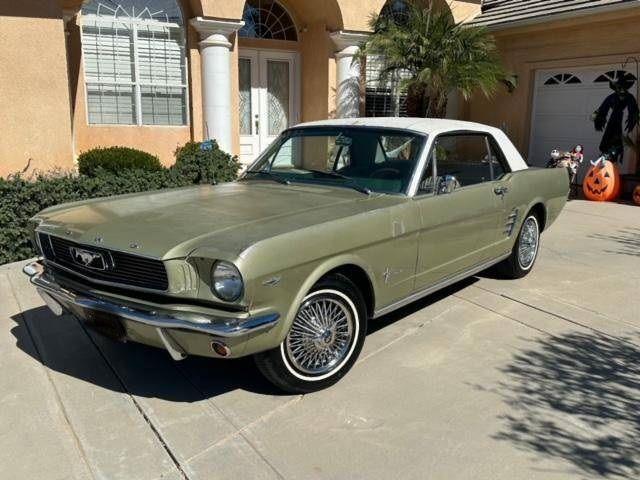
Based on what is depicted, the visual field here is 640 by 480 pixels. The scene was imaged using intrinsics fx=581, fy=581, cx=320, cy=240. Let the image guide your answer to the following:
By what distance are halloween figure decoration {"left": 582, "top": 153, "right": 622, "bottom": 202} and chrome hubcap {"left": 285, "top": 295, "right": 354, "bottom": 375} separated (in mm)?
8759

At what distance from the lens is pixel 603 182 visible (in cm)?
1062

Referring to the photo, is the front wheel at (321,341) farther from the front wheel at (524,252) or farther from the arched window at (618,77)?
the arched window at (618,77)

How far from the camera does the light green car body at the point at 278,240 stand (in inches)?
115

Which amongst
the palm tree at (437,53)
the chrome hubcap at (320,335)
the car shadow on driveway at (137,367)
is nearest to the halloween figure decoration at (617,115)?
the palm tree at (437,53)

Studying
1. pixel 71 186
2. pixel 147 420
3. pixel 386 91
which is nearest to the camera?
pixel 147 420

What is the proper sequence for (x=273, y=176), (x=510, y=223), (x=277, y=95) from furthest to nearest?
(x=277, y=95) < (x=510, y=223) < (x=273, y=176)

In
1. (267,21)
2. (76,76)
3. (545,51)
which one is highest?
(267,21)

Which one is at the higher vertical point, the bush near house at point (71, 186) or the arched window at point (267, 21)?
the arched window at point (267, 21)

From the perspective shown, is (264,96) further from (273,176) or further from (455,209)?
(455,209)

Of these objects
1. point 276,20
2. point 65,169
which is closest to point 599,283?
point 65,169

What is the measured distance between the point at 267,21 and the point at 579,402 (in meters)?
11.0

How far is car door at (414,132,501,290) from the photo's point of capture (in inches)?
162

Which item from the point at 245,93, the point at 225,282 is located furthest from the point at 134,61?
the point at 225,282

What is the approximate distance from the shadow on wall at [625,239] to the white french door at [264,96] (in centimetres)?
725
